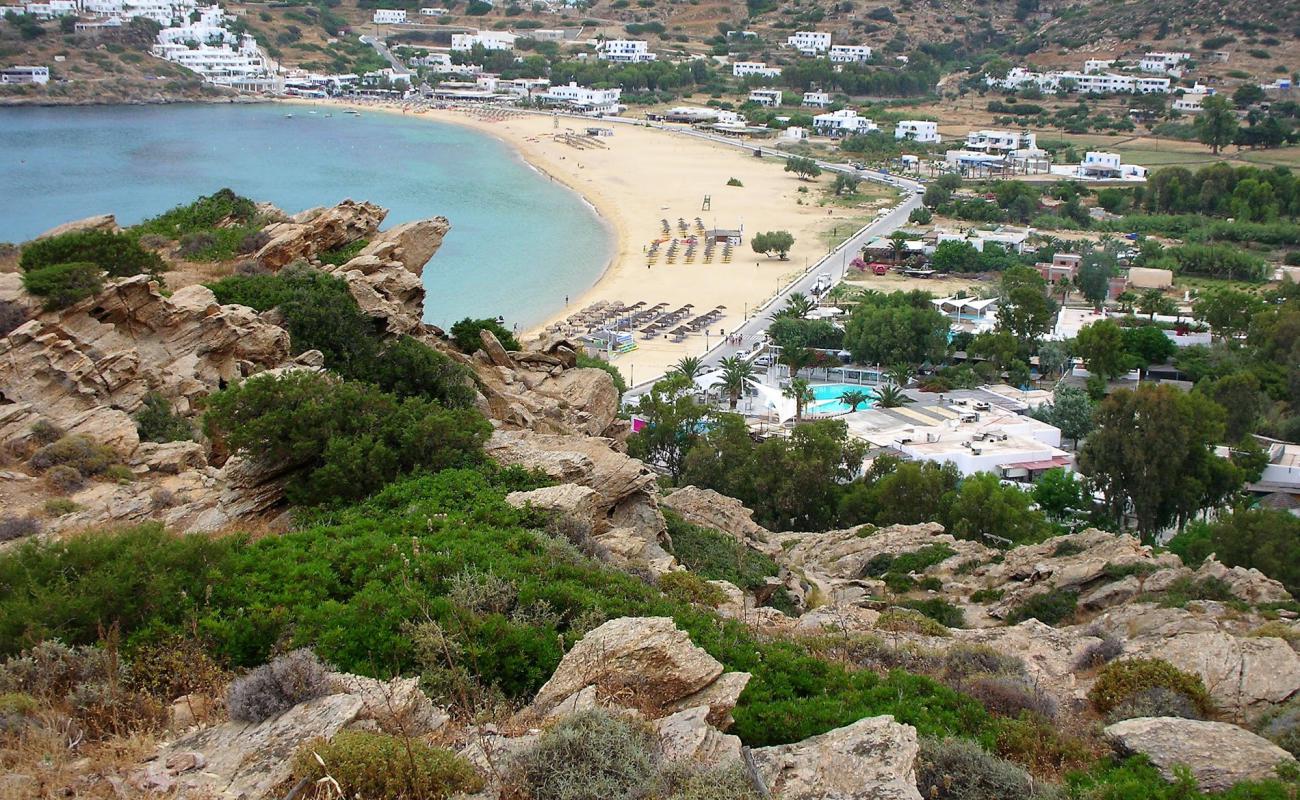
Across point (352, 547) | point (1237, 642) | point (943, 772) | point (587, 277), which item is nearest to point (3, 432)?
point (352, 547)

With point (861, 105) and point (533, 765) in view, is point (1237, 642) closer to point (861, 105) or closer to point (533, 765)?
point (533, 765)

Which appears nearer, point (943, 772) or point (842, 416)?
point (943, 772)

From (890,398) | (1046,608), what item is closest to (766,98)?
(890,398)

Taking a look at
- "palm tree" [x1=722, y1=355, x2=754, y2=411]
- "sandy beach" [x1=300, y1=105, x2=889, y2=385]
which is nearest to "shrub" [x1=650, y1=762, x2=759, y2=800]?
"palm tree" [x1=722, y1=355, x2=754, y2=411]

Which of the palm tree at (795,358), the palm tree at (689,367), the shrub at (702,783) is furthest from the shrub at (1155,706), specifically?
the palm tree at (795,358)

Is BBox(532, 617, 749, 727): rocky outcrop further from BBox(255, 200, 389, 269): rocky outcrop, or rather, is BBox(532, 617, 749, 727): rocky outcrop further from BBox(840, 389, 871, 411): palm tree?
BBox(840, 389, 871, 411): palm tree

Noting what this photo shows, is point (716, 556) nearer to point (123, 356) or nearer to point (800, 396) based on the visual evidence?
point (123, 356)
